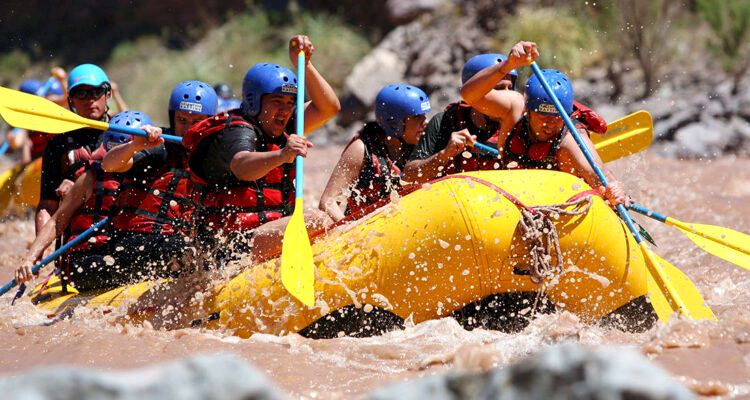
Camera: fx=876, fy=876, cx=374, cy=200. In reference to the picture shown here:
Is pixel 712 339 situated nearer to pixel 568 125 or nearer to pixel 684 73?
pixel 568 125

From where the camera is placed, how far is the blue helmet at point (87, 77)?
5410 mm

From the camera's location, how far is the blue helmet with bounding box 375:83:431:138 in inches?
198

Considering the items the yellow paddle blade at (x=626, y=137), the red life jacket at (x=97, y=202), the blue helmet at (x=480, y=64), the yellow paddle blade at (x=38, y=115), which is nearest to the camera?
the yellow paddle blade at (x=38, y=115)

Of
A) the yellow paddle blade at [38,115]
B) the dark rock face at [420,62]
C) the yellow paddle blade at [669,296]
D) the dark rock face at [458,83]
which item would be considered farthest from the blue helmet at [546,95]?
the dark rock face at [420,62]

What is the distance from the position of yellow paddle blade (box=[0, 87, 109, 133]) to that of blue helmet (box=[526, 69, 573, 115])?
7.39 ft

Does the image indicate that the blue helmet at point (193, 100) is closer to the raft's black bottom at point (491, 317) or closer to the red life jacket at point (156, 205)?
the red life jacket at point (156, 205)

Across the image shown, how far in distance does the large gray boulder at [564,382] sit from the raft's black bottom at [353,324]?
2.39 meters

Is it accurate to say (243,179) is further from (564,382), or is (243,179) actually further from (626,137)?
(564,382)


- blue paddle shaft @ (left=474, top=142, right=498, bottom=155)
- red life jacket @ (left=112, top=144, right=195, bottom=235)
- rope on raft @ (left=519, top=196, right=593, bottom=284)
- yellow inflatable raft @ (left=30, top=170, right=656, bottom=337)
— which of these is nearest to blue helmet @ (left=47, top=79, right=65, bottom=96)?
red life jacket @ (left=112, top=144, right=195, bottom=235)

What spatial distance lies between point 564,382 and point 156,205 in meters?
3.69

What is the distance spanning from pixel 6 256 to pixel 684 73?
972cm

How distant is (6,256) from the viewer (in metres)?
7.58

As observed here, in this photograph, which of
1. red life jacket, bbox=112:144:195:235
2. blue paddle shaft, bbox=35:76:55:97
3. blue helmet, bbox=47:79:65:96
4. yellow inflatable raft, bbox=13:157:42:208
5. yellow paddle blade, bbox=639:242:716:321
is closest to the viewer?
yellow paddle blade, bbox=639:242:716:321

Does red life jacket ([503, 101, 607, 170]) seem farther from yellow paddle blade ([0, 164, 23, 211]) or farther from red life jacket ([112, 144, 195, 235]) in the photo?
yellow paddle blade ([0, 164, 23, 211])
